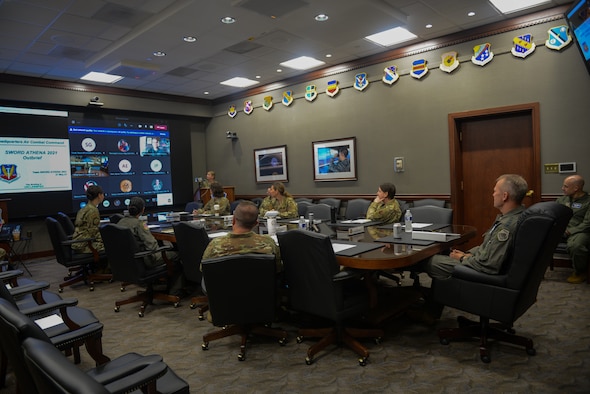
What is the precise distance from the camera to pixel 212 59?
6578 millimetres

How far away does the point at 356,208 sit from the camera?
6609 millimetres

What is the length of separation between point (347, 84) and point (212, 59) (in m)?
2.45

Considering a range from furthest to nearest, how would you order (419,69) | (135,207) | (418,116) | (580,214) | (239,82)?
(239,82) → (418,116) → (419,69) → (580,214) → (135,207)

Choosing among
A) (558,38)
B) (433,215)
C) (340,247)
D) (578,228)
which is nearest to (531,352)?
(340,247)

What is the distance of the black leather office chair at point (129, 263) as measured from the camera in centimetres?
Answer: 383

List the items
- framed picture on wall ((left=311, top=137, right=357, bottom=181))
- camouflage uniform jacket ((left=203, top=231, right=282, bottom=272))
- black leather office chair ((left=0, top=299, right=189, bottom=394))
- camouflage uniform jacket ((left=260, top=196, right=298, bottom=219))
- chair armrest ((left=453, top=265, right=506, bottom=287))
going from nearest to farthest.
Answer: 1. black leather office chair ((left=0, top=299, right=189, bottom=394))
2. chair armrest ((left=453, top=265, right=506, bottom=287))
3. camouflage uniform jacket ((left=203, top=231, right=282, bottom=272))
4. camouflage uniform jacket ((left=260, top=196, right=298, bottom=219))
5. framed picture on wall ((left=311, top=137, right=357, bottom=181))

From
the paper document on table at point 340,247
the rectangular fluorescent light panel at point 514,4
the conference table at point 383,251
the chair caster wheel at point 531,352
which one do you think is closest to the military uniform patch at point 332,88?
the rectangular fluorescent light panel at point 514,4

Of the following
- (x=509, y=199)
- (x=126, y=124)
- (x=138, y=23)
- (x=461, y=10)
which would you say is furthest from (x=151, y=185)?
(x=509, y=199)

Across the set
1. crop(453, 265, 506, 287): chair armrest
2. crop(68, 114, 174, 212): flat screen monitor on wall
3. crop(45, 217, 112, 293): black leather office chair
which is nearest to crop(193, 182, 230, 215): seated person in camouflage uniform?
crop(45, 217, 112, 293): black leather office chair

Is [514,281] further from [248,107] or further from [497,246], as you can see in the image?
[248,107]

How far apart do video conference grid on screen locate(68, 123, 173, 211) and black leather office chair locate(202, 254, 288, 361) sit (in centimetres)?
637

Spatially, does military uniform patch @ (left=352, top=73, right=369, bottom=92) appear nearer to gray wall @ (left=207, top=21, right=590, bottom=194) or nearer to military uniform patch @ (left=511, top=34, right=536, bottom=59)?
gray wall @ (left=207, top=21, right=590, bottom=194)

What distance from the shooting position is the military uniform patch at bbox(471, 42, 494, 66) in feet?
18.0

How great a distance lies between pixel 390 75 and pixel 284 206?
2910 millimetres
